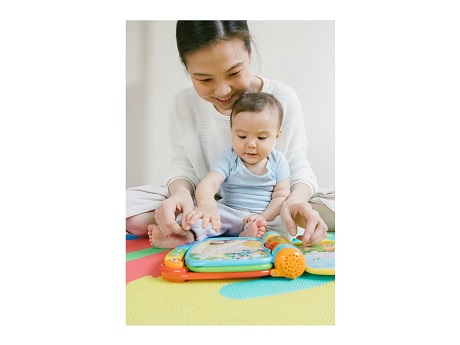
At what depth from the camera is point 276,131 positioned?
1.29 m

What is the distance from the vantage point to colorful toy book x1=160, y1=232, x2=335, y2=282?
1.16m

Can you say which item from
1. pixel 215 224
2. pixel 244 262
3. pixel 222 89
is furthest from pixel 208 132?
pixel 244 262

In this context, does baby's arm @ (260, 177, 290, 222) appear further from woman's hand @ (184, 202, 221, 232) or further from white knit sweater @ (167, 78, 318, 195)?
woman's hand @ (184, 202, 221, 232)

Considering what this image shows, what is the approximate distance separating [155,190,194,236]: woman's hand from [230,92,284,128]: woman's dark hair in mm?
240

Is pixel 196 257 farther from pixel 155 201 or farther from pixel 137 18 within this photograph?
pixel 137 18

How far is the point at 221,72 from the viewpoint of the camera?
1.26 metres

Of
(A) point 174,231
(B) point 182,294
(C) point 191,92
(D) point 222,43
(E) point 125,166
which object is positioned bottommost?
(B) point 182,294

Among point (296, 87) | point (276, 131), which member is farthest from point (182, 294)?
point (296, 87)

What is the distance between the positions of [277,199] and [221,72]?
1.16 ft

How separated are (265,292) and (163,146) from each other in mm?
454

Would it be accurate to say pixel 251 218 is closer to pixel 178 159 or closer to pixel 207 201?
pixel 207 201

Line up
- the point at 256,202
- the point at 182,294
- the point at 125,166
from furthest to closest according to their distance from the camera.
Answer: the point at 256,202, the point at 125,166, the point at 182,294

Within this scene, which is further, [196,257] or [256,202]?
[256,202]

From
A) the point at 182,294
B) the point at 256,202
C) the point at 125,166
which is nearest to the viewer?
the point at 182,294
